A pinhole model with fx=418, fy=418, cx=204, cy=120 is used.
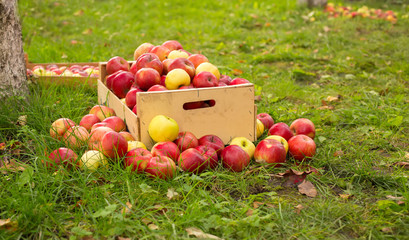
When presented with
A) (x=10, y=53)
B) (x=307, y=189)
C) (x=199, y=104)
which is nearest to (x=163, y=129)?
(x=199, y=104)

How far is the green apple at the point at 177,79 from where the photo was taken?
3.08 meters

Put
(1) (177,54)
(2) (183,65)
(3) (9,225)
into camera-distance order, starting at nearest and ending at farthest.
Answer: (3) (9,225) → (2) (183,65) → (1) (177,54)

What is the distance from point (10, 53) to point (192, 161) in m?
1.80

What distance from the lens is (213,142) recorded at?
9.58ft

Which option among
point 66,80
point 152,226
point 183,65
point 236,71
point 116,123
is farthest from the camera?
point 236,71

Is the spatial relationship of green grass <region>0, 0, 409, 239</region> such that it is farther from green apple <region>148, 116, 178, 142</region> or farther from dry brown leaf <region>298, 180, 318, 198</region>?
green apple <region>148, 116, 178, 142</region>

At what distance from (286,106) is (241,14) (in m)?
4.42

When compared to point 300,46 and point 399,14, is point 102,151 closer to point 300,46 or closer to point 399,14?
point 300,46

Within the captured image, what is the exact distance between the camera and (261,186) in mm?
2576

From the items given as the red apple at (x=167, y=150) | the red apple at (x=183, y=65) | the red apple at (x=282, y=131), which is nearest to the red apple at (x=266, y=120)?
the red apple at (x=282, y=131)

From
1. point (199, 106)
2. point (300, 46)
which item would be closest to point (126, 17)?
point (300, 46)

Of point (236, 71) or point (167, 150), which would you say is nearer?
point (167, 150)

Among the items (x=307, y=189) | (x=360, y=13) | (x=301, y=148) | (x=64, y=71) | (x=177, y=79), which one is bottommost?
(x=307, y=189)

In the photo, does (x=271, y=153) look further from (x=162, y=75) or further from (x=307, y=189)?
(x=162, y=75)
